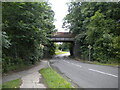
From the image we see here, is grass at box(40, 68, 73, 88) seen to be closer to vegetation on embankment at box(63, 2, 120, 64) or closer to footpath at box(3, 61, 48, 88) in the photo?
footpath at box(3, 61, 48, 88)

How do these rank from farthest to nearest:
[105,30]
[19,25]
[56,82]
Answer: [105,30] → [19,25] → [56,82]

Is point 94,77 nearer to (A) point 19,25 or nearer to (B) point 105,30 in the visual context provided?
(A) point 19,25

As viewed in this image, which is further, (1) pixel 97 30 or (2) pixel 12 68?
(1) pixel 97 30

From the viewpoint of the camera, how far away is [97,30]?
21500 mm

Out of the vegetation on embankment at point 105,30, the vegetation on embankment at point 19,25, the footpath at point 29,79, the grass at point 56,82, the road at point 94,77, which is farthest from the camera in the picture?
the vegetation on embankment at point 105,30

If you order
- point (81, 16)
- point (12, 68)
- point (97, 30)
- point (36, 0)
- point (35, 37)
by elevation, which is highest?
point (81, 16)

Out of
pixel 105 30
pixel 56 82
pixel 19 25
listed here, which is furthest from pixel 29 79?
pixel 105 30

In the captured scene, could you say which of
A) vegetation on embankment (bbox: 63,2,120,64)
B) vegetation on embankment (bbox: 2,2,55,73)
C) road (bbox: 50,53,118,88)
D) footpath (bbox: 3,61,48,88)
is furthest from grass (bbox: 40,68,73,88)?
vegetation on embankment (bbox: 63,2,120,64)

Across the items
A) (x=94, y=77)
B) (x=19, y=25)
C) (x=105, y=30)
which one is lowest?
(x=94, y=77)

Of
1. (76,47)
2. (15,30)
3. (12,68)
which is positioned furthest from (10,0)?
(76,47)

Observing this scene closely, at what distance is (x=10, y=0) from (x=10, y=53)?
19.7ft

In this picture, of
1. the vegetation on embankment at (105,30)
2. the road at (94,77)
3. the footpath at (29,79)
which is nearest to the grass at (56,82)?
the footpath at (29,79)

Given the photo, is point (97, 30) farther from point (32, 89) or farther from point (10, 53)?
point (32, 89)

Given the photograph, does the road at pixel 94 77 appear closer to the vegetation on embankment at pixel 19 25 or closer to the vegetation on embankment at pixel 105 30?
the vegetation on embankment at pixel 19 25
